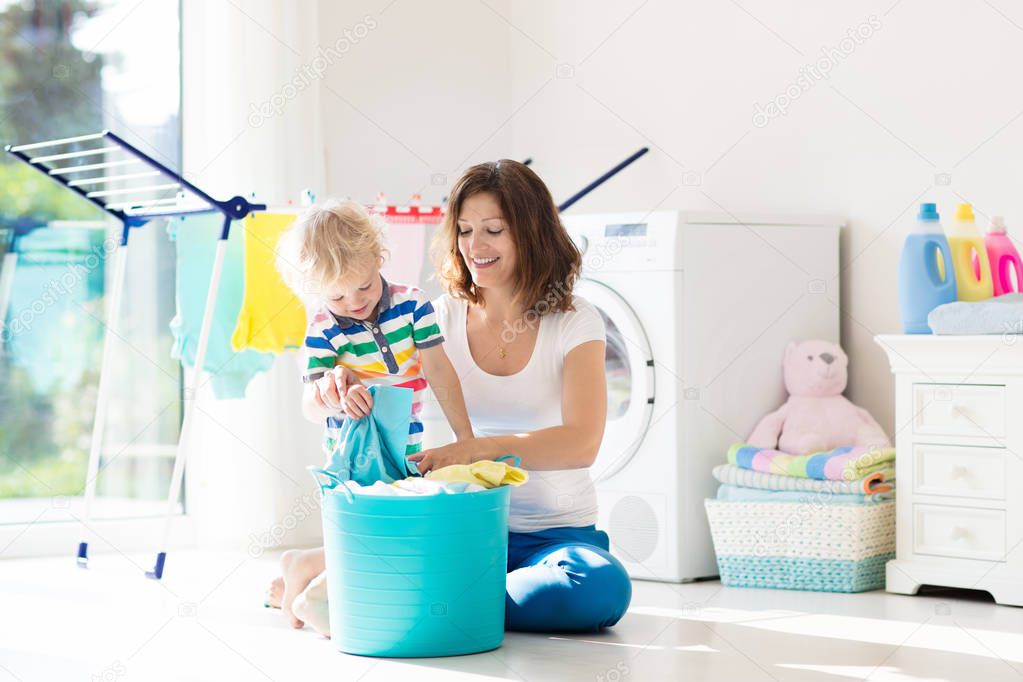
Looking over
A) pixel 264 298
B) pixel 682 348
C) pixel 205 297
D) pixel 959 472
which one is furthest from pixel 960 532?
pixel 205 297

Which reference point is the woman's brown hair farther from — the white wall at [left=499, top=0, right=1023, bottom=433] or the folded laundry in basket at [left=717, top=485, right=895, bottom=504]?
the white wall at [left=499, top=0, right=1023, bottom=433]

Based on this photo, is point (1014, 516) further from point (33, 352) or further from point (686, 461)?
point (33, 352)

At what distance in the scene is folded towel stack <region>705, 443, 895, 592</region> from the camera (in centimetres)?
291

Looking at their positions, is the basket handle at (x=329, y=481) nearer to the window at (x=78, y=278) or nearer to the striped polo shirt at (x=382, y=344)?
the striped polo shirt at (x=382, y=344)

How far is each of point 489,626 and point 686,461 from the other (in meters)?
1.04

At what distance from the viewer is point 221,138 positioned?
12.0 feet

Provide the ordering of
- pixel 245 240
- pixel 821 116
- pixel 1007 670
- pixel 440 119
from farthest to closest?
pixel 440 119
pixel 821 116
pixel 245 240
pixel 1007 670

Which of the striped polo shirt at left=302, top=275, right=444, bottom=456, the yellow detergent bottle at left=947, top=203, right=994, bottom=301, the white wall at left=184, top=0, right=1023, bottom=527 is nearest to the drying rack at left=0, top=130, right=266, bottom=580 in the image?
the white wall at left=184, top=0, right=1023, bottom=527

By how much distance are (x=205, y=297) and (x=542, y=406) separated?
1.06m

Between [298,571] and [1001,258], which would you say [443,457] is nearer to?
[298,571]

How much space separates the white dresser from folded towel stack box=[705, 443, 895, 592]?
64 mm

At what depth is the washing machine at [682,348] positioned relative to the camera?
3.08m

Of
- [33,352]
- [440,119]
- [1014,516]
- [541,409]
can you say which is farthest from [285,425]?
[1014,516]

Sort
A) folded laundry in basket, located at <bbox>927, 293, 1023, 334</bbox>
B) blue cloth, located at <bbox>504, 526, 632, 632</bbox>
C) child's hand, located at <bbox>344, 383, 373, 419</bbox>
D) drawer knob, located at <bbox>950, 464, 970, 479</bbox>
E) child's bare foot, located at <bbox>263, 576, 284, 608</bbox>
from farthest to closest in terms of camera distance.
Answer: drawer knob, located at <bbox>950, 464, 970, 479</bbox>
folded laundry in basket, located at <bbox>927, 293, 1023, 334</bbox>
child's bare foot, located at <bbox>263, 576, 284, 608</bbox>
blue cloth, located at <bbox>504, 526, 632, 632</bbox>
child's hand, located at <bbox>344, 383, 373, 419</bbox>
